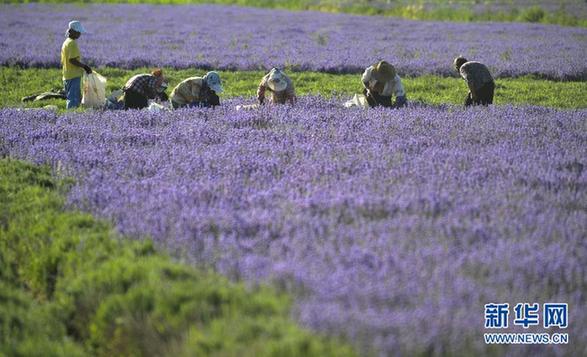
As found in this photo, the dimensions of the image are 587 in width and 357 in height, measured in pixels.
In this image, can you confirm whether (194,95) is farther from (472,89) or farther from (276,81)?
(472,89)

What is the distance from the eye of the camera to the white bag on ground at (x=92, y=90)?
11047 mm

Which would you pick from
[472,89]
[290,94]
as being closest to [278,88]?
[290,94]

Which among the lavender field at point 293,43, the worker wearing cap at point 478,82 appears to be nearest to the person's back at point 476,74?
the worker wearing cap at point 478,82

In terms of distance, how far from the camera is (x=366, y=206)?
4.81m

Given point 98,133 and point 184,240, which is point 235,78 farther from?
point 184,240

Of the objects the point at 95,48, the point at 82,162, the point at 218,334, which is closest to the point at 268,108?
the point at 82,162

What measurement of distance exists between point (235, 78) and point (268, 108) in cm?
612

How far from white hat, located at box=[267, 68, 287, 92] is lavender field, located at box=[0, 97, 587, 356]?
1.69 metres

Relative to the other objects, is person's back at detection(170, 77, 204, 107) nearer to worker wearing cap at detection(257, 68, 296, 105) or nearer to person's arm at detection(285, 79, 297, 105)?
worker wearing cap at detection(257, 68, 296, 105)

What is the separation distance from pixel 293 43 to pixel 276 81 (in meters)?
11.3

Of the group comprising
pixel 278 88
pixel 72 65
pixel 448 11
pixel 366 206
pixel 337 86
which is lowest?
pixel 337 86

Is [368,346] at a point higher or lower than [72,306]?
higher

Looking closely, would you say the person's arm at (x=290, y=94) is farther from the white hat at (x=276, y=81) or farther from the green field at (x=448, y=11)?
the green field at (x=448, y=11)

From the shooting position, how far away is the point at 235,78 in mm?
15359
